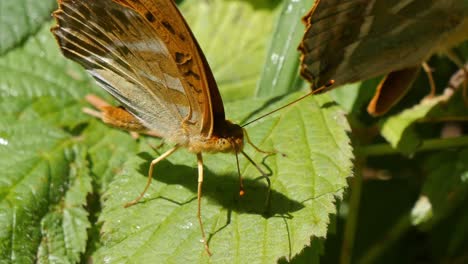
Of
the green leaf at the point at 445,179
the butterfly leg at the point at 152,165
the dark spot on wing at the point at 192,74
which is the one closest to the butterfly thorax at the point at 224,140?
the butterfly leg at the point at 152,165

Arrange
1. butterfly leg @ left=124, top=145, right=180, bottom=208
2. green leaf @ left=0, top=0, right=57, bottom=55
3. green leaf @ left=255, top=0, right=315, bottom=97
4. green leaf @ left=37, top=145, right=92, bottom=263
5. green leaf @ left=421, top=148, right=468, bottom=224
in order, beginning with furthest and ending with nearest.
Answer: green leaf @ left=0, top=0, right=57, bottom=55 < green leaf @ left=255, top=0, right=315, bottom=97 < green leaf @ left=421, top=148, right=468, bottom=224 < green leaf @ left=37, top=145, right=92, bottom=263 < butterfly leg @ left=124, top=145, right=180, bottom=208

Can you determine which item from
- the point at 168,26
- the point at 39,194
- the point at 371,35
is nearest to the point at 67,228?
the point at 39,194

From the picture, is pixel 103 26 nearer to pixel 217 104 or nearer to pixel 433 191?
pixel 217 104

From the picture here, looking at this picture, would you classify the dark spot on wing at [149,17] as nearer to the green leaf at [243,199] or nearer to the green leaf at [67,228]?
the green leaf at [243,199]

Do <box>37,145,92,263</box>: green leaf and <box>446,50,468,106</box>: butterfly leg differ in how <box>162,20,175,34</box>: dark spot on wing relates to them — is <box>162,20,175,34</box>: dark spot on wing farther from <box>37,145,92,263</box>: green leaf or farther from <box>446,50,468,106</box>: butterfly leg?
<box>446,50,468,106</box>: butterfly leg

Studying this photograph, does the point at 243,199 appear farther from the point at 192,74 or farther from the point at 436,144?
the point at 436,144

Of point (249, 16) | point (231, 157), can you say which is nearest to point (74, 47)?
point (231, 157)

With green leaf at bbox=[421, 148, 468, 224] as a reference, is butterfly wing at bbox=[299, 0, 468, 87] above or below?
above

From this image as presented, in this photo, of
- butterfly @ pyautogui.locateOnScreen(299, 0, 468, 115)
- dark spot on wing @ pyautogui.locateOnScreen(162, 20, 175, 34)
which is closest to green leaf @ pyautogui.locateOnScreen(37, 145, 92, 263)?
dark spot on wing @ pyautogui.locateOnScreen(162, 20, 175, 34)
